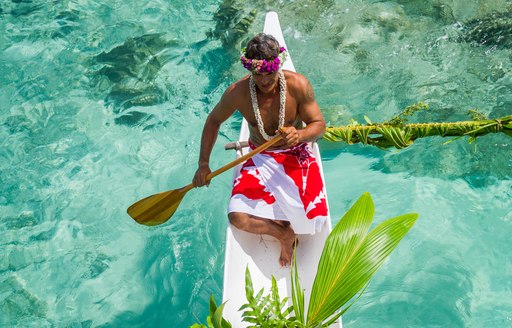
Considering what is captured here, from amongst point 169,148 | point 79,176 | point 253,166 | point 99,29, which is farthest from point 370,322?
point 99,29

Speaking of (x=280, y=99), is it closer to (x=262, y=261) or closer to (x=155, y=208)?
(x=262, y=261)

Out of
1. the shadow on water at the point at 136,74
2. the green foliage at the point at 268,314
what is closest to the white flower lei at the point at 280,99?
the green foliage at the point at 268,314

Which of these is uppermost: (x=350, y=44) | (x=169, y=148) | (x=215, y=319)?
(x=350, y=44)

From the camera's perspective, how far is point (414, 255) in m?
4.77

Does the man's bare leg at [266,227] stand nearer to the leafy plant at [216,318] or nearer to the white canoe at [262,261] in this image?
the white canoe at [262,261]

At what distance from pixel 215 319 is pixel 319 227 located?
1.22m

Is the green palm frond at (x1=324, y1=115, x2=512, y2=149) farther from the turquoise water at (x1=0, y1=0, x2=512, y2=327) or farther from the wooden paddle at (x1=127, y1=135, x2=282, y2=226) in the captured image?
the wooden paddle at (x1=127, y1=135, x2=282, y2=226)

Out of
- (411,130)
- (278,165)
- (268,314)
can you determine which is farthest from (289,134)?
(411,130)

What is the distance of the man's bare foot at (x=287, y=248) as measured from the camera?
412 centimetres

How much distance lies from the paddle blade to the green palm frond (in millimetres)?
1407

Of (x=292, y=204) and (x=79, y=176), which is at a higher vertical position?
(x=292, y=204)

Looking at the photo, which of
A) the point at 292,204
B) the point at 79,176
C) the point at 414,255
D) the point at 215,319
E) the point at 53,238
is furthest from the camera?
the point at 79,176

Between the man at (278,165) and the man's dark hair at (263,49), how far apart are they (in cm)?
12

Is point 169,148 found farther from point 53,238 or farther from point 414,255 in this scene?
point 414,255
